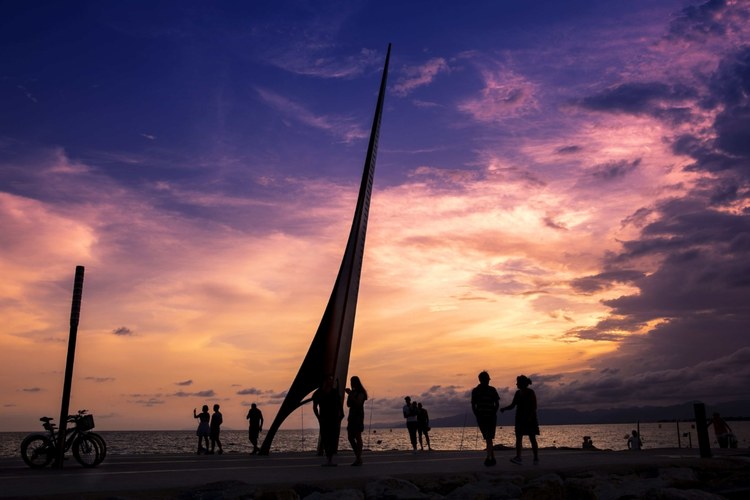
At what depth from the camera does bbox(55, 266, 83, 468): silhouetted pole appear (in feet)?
43.4

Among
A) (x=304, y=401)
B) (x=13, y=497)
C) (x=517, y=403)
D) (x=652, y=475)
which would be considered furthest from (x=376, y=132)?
(x=13, y=497)

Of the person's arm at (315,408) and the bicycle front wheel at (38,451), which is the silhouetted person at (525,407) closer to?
the person's arm at (315,408)

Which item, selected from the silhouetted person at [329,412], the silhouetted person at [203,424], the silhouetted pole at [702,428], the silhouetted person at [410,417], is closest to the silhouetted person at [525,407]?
the silhouetted person at [329,412]

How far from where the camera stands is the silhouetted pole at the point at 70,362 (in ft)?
43.4

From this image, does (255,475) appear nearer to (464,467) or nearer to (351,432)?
(351,432)

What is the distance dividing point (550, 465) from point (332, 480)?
538cm

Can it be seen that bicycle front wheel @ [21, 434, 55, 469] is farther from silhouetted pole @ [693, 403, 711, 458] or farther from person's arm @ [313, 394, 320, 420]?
silhouetted pole @ [693, 403, 711, 458]

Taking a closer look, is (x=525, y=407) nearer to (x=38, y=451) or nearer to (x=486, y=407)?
(x=486, y=407)

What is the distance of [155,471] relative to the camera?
1234 centimetres

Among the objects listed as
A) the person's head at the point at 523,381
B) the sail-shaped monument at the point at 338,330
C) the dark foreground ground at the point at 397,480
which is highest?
the sail-shaped monument at the point at 338,330

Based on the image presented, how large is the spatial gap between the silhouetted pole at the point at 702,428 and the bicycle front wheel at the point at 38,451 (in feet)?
45.5

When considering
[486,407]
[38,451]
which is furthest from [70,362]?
[486,407]

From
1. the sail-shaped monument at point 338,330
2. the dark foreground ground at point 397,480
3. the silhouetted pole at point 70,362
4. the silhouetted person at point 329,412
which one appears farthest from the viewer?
the sail-shaped monument at point 338,330

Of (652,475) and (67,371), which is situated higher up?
(67,371)
